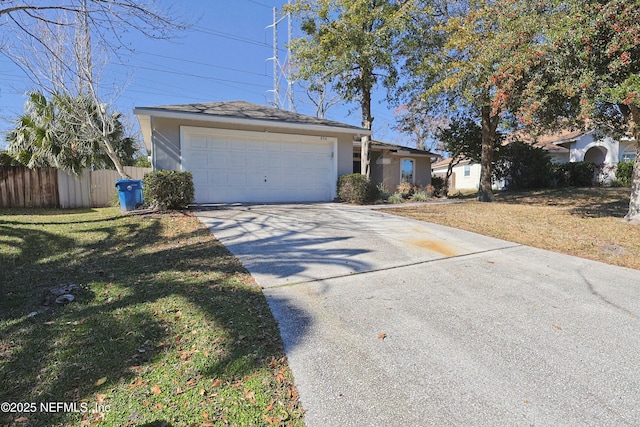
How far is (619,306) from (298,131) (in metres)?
9.57

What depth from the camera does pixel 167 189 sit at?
8461mm

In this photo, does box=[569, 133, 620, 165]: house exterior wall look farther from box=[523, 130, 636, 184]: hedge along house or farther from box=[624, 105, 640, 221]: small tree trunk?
box=[624, 105, 640, 221]: small tree trunk

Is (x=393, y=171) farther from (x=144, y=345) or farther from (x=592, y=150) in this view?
(x=144, y=345)

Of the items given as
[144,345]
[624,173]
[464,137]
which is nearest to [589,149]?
[624,173]

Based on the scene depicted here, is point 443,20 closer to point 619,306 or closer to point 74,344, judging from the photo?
point 619,306

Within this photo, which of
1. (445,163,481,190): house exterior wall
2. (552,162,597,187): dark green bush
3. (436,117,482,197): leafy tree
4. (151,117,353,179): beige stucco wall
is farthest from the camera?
(445,163,481,190): house exterior wall

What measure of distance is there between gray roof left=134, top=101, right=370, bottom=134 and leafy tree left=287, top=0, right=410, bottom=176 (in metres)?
2.59

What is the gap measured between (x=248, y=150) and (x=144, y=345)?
868 centimetres

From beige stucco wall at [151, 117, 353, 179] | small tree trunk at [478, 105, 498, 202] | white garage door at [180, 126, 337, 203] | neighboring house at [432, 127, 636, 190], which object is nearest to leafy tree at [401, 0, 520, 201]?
small tree trunk at [478, 105, 498, 202]

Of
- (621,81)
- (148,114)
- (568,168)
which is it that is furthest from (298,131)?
(568,168)

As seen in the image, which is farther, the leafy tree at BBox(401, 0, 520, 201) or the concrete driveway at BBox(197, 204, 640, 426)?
the leafy tree at BBox(401, 0, 520, 201)

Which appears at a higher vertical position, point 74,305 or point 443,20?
point 443,20

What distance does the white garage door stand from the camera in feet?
33.4

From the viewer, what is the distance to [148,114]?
910cm
